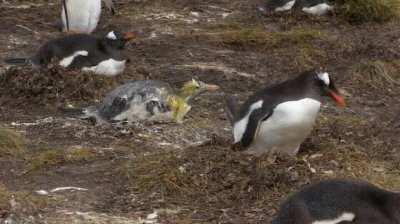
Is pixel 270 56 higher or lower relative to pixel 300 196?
lower

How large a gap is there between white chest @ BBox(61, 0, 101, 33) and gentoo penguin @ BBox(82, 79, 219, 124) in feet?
10.2

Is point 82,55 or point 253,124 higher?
point 253,124

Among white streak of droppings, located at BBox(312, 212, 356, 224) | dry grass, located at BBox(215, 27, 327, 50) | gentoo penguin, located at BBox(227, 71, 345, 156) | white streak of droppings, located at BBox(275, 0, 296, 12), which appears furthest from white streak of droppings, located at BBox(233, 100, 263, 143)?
white streak of droppings, located at BBox(275, 0, 296, 12)

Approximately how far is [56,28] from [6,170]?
432cm

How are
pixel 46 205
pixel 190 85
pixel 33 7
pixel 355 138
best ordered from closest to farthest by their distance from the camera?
pixel 46 205, pixel 355 138, pixel 190 85, pixel 33 7

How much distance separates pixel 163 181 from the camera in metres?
5.81

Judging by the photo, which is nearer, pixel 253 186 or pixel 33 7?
pixel 253 186

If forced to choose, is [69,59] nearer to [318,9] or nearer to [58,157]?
[58,157]

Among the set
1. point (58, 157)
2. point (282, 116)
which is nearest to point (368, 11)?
point (282, 116)

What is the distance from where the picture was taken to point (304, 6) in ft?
36.5

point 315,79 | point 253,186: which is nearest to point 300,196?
point 253,186

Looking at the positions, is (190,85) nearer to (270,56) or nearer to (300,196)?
(270,56)

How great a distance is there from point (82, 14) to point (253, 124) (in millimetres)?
4419

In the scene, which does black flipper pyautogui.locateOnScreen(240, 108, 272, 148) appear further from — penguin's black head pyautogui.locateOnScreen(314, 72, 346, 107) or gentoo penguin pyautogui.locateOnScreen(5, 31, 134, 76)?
gentoo penguin pyautogui.locateOnScreen(5, 31, 134, 76)
